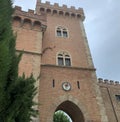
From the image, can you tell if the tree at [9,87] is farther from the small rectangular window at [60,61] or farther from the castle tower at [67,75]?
the small rectangular window at [60,61]

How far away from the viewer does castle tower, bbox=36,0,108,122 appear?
529 inches

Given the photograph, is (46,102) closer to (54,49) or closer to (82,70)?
(82,70)

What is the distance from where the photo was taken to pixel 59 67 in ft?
50.6

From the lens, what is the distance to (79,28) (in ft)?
64.7

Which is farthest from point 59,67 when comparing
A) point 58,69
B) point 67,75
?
point 67,75

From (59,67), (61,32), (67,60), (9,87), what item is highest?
(61,32)

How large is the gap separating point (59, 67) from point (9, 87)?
9918 millimetres

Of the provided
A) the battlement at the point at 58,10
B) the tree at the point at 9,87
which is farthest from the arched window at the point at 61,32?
the tree at the point at 9,87

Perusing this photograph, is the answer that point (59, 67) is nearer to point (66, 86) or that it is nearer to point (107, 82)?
point (66, 86)

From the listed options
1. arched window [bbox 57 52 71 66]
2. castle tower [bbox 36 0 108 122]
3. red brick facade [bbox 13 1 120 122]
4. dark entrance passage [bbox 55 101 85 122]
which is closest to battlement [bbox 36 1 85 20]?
castle tower [bbox 36 0 108 122]

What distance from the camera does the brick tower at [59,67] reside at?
13.4m

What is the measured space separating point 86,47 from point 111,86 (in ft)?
19.7

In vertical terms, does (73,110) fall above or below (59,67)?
below

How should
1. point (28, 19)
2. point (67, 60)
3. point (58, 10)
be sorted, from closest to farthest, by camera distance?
1. point (28, 19)
2. point (67, 60)
3. point (58, 10)
